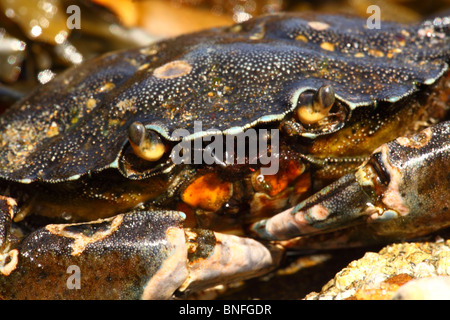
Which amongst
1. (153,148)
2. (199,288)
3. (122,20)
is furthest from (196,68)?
(122,20)

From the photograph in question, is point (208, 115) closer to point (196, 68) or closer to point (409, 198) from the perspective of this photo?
point (196, 68)

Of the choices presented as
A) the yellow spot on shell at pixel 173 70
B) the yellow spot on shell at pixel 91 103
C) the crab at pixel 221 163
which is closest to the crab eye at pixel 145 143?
the crab at pixel 221 163

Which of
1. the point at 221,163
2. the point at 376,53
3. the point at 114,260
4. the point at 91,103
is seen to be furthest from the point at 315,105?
the point at 91,103

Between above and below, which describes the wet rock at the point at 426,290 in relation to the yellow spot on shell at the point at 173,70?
below

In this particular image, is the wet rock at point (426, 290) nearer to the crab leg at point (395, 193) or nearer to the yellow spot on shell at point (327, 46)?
the crab leg at point (395, 193)

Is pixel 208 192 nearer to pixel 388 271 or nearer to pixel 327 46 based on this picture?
pixel 388 271

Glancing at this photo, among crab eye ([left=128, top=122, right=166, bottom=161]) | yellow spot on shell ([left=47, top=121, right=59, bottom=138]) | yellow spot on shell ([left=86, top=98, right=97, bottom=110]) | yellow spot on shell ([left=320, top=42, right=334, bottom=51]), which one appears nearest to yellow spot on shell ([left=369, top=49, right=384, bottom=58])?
yellow spot on shell ([left=320, top=42, right=334, bottom=51])

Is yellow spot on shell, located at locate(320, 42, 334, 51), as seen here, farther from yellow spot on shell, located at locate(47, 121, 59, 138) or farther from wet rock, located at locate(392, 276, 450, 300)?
yellow spot on shell, located at locate(47, 121, 59, 138)
